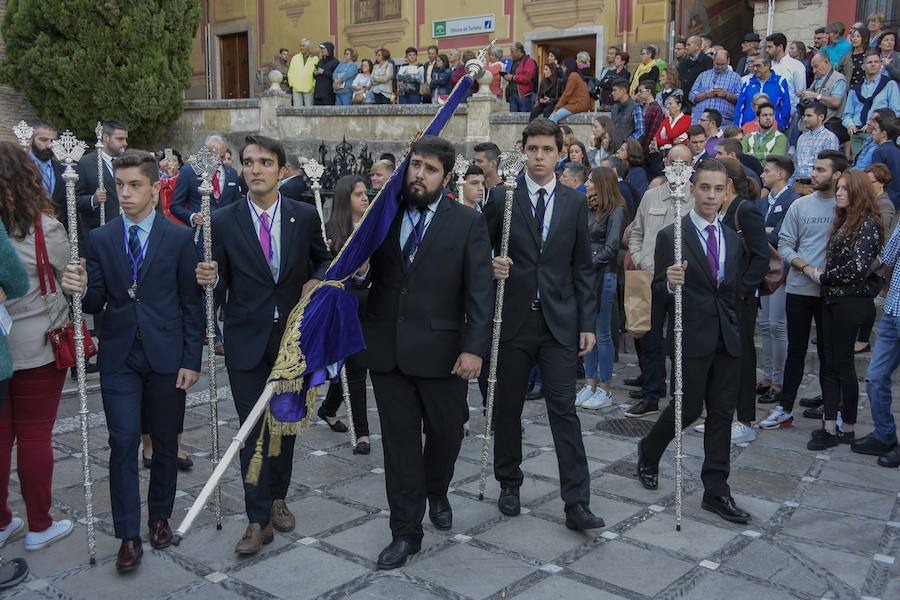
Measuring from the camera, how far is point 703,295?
208 inches

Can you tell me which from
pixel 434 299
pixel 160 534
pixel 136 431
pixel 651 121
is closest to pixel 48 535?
pixel 160 534

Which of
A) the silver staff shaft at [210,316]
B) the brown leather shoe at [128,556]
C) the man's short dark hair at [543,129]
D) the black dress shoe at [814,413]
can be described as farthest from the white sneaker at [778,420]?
the brown leather shoe at [128,556]

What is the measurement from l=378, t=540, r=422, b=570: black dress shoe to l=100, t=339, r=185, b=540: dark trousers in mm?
1194

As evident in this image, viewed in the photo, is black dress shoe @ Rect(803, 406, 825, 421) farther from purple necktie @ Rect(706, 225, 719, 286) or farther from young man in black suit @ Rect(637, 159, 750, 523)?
purple necktie @ Rect(706, 225, 719, 286)

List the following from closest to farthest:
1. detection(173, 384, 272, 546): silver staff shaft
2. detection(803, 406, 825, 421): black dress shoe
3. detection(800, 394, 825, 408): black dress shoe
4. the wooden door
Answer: detection(173, 384, 272, 546): silver staff shaft → detection(803, 406, 825, 421): black dress shoe → detection(800, 394, 825, 408): black dress shoe → the wooden door

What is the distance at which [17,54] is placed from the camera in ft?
61.7

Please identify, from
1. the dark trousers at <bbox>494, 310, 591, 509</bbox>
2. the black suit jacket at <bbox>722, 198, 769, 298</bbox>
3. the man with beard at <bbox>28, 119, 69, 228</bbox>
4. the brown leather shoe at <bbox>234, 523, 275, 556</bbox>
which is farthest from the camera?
the man with beard at <bbox>28, 119, 69, 228</bbox>

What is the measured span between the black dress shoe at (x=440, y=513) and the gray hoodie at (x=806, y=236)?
3.58m

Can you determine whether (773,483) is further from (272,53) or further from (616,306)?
(272,53)

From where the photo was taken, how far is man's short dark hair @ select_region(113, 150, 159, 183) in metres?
4.51

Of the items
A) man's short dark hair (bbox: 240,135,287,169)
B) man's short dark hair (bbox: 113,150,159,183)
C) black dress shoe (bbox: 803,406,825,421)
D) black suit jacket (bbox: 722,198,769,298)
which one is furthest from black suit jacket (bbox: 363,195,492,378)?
black dress shoe (bbox: 803,406,825,421)

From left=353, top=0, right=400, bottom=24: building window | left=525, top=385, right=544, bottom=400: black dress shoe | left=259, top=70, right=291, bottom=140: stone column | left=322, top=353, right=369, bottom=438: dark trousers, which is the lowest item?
left=525, top=385, right=544, bottom=400: black dress shoe

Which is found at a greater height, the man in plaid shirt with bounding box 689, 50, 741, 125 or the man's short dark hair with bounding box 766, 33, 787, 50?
the man's short dark hair with bounding box 766, 33, 787, 50

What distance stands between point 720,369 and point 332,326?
238cm
